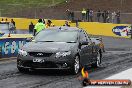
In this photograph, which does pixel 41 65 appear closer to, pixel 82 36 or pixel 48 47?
pixel 48 47

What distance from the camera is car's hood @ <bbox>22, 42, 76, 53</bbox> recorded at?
13.8 m

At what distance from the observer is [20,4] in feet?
211

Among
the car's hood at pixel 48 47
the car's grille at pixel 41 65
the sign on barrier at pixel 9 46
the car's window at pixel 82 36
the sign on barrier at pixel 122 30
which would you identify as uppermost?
the car's window at pixel 82 36

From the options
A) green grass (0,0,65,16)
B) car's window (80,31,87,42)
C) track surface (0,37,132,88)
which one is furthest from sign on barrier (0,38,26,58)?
green grass (0,0,65,16)

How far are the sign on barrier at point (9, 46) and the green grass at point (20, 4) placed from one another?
39110 millimetres

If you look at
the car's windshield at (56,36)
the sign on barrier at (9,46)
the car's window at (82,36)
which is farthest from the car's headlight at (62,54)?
the sign on barrier at (9,46)

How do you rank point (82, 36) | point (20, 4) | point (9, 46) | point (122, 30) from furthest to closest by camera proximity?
point (20, 4) < point (122, 30) < point (9, 46) < point (82, 36)

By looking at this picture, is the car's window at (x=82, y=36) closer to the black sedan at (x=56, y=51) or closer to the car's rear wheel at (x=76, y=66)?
the black sedan at (x=56, y=51)

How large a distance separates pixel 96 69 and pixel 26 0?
51.8m

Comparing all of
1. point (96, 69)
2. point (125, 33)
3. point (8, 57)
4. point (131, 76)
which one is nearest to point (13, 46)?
point (8, 57)

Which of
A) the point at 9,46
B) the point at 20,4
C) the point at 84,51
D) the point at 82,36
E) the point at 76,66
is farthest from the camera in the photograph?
the point at 20,4

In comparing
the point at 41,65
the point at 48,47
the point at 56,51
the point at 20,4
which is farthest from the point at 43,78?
the point at 20,4

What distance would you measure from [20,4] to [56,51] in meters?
51.2

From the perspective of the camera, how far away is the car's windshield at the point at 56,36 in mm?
14930
